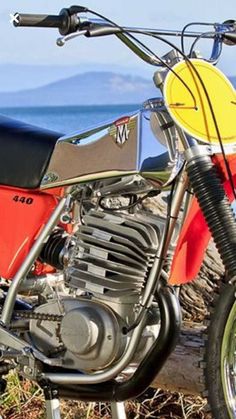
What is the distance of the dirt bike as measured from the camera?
3053 mm

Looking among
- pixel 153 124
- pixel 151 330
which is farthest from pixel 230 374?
pixel 153 124

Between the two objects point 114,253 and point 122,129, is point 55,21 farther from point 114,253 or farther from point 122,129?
point 114,253

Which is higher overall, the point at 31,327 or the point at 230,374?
the point at 31,327

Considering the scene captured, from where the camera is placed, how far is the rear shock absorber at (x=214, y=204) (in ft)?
9.64

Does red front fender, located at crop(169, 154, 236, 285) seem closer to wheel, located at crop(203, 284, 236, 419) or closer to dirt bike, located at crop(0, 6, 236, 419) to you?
dirt bike, located at crop(0, 6, 236, 419)

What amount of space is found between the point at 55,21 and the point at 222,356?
3.83 feet

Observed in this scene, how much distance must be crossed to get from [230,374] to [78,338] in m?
0.50

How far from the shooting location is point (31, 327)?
3617mm

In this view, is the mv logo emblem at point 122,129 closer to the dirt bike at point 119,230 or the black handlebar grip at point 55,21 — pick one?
the dirt bike at point 119,230

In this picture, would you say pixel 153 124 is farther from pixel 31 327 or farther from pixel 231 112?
pixel 31 327

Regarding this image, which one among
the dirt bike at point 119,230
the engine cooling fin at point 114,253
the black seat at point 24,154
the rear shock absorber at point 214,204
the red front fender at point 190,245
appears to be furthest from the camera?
the black seat at point 24,154

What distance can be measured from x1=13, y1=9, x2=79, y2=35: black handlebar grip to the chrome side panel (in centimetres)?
44

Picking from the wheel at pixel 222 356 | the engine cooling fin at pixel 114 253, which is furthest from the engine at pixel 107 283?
the wheel at pixel 222 356

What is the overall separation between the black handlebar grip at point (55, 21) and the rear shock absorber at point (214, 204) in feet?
1.68
